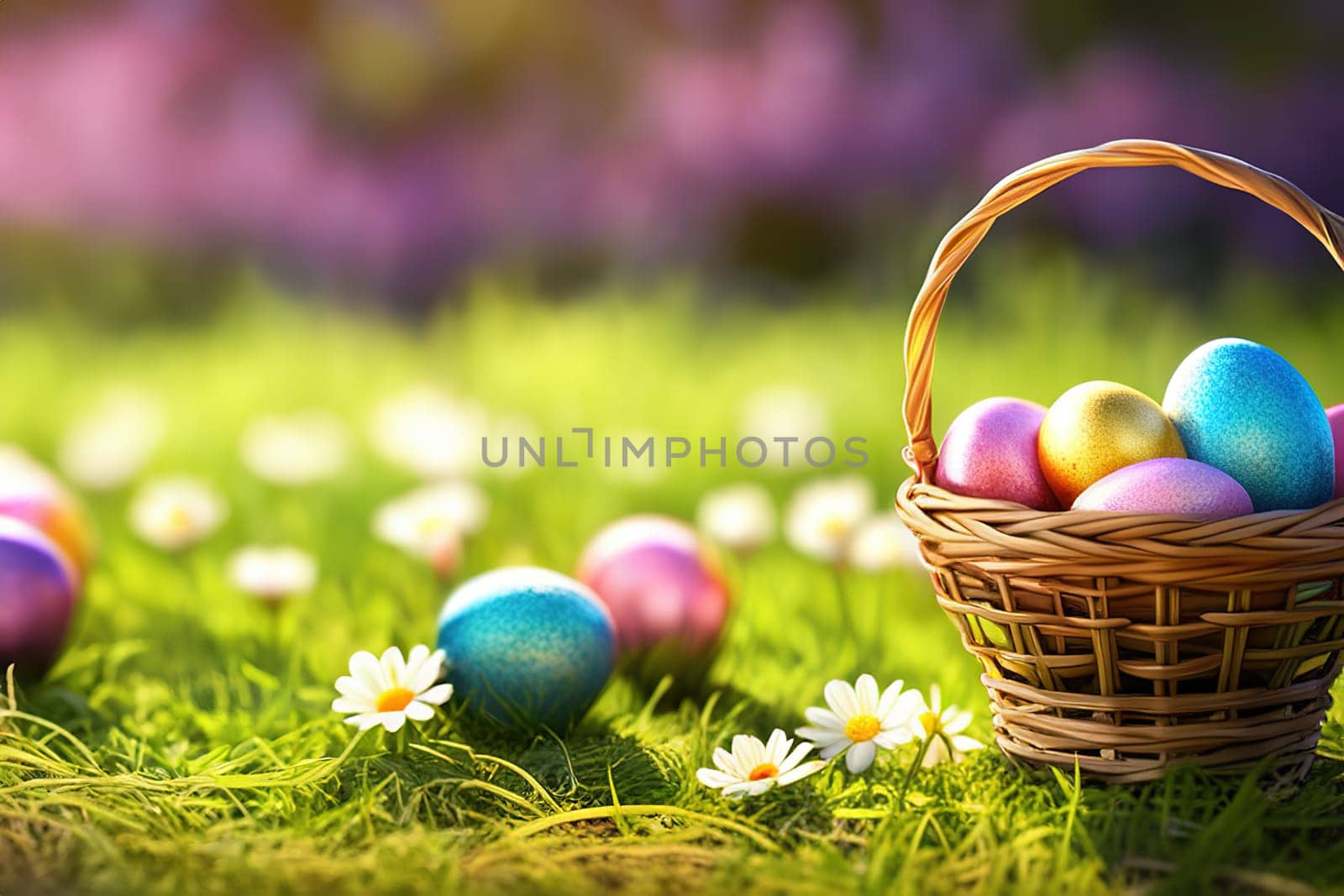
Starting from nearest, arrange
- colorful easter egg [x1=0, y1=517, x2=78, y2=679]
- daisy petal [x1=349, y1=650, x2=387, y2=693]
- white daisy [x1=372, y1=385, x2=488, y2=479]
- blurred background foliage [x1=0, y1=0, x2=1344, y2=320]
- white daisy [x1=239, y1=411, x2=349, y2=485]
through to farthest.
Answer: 1. daisy petal [x1=349, y1=650, x2=387, y2=693]
2. colorful easter egg [x1=0, y1=517, x2=78, y2=679]
3. white daisy [x1=372, y1=385, x2=488, y2=479]
4. white daisy [x1=239, y1=411, x2=349, y2=485]
5. blurred background foliage [x1=0, y1=0, x2=1344, y2=320]

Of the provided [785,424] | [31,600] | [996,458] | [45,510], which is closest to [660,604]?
[996,458]

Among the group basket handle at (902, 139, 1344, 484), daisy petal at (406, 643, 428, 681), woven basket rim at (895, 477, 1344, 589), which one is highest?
basket handle at (902, 139, 1344, 484)

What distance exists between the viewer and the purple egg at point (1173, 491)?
38.6 inches

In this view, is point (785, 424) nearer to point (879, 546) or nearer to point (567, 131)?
point (879, 546)

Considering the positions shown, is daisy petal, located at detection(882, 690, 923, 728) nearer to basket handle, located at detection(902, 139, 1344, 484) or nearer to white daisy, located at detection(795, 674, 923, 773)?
white daisy, located at detection(795, 674, 923, 773)

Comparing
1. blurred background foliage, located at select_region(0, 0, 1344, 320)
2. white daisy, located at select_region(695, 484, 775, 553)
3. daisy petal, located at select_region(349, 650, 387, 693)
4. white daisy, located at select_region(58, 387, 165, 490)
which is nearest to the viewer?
daisy petal, located at select_region(349, 650, 387, 693)

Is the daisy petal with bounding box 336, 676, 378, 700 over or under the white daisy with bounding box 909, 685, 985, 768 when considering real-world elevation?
over

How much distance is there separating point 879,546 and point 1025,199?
621mm

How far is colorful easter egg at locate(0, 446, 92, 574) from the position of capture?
155cm

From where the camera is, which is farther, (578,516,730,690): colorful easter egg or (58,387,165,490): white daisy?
(58,387,165,490): white daisy

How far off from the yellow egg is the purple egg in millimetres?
51

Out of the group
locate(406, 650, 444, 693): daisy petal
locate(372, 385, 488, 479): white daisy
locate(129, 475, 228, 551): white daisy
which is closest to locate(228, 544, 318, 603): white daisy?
locate(129, 475, 228, 551): white daisy

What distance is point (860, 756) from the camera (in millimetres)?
1062

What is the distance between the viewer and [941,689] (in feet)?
4.38
